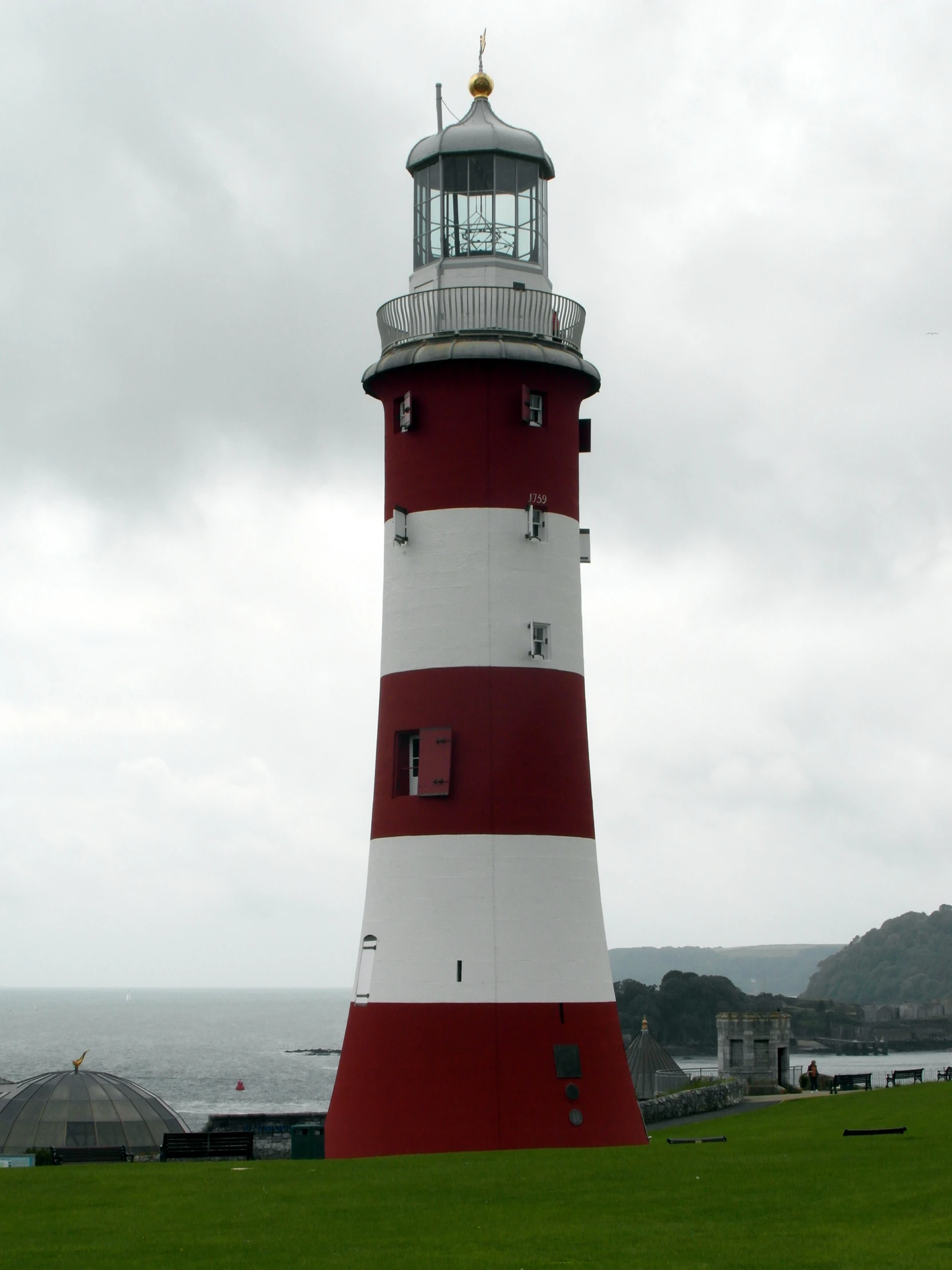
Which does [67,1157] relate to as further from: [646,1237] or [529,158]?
[529,158]

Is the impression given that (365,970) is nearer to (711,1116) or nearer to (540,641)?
(540,641)

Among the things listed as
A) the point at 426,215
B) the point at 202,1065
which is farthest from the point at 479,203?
the point at 202,1065

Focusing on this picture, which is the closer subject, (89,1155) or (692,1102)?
(89,1155)

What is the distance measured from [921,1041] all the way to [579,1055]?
150173 mm

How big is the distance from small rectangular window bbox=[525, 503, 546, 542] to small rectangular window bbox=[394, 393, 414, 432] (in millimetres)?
2096

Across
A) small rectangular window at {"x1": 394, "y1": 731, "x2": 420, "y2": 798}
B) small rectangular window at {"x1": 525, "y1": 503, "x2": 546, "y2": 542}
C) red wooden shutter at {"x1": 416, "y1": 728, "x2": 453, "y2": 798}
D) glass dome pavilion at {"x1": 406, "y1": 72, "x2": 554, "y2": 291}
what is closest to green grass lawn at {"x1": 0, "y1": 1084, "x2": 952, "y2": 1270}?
red wooden shutter at {"x1": 416, "y1": 728, "x2": 453, "y2": 798}

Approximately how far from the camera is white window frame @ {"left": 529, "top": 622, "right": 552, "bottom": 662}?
2045 centimetres

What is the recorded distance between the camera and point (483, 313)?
69.8 feet

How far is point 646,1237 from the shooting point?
1221cm

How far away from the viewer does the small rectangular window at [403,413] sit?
21.2m

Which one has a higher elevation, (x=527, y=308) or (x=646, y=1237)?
(x=527, y=308)

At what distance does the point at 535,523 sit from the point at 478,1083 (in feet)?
24.7

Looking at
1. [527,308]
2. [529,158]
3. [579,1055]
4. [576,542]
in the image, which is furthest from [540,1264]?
[529,158]

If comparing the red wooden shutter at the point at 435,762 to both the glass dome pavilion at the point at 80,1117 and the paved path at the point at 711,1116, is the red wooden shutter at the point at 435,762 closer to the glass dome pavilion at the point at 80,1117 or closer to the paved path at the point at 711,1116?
the paved path at the point at 711,1116
